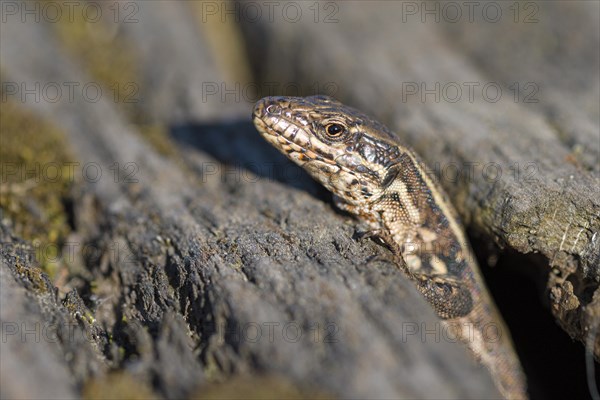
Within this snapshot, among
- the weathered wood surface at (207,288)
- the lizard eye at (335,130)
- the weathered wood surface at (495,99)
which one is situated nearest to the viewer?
the weathered wood surface at (207,288)

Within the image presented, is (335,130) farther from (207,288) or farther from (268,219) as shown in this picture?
(207,288)

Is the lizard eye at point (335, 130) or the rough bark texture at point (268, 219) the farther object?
the lizard eye at point (335, 130)

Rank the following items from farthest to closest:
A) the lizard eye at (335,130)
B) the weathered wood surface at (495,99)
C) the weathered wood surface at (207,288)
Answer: the lizard eye at (335,130)
the weathered wood surface at (495,99)
the weathered wood surface at (207,288)

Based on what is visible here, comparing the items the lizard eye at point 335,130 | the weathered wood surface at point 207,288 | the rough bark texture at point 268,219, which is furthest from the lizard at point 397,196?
the weathered wood surface at point 207,288

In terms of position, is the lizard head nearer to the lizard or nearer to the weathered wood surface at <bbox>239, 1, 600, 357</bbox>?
the lizard

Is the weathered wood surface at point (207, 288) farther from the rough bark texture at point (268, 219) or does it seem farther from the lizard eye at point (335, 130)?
the lizard eye at point (335, 130)

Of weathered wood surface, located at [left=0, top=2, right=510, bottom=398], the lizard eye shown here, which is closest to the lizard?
the lizard eye

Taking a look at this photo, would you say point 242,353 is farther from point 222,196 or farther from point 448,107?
point 448,107
